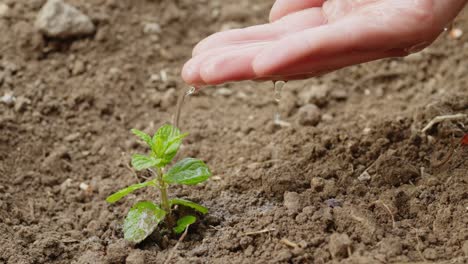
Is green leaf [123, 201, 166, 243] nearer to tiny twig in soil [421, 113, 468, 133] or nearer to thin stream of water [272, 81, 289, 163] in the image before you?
thin stream of water [272, 81, 289, 163]

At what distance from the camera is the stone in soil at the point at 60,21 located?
347 centimetres

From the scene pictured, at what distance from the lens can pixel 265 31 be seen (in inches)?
102

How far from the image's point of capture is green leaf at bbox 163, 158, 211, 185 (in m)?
2.23

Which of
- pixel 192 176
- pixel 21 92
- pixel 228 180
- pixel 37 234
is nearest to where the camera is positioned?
pixel 192 176

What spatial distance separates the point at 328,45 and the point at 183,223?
0.80 m

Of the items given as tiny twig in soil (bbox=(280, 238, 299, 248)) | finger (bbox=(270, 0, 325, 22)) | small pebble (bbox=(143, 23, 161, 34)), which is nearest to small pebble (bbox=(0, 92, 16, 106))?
small pebble (bbox=(143, 23, 161, 34))

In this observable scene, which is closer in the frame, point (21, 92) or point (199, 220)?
point (199, 220)

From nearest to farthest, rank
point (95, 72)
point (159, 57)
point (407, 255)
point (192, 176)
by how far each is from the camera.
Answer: point (407, 255) → point (192, 176) → point (95, 72) → point (159, 57)

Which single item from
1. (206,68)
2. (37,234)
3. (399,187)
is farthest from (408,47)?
(37,234)

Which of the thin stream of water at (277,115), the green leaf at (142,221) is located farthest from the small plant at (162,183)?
the thin stream of water at (277,115)

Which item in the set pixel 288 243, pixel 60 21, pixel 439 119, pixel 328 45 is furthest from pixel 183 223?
pixel 60 21

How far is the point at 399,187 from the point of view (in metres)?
2.43

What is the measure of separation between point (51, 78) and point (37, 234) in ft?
3.89

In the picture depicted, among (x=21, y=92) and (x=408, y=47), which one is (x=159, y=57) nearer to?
(x=21, y=92)
